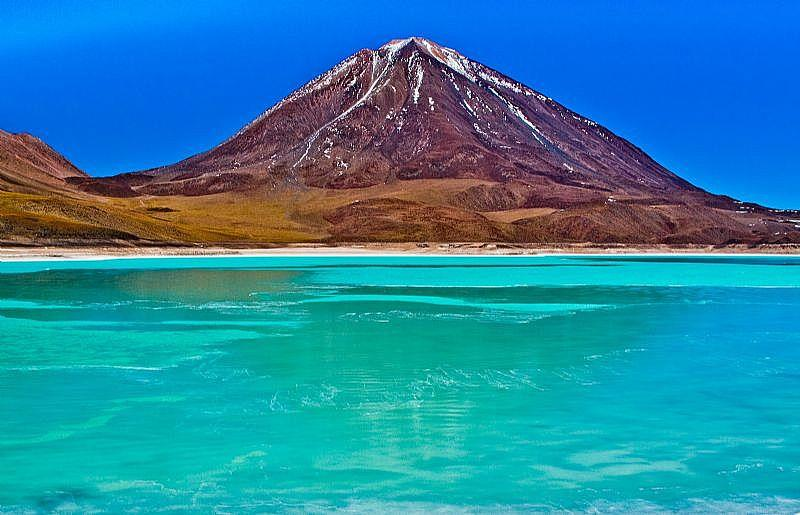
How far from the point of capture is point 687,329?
90.2ft

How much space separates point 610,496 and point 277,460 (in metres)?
4.29

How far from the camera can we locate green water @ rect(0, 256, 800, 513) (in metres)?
10.8

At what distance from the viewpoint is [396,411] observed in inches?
587

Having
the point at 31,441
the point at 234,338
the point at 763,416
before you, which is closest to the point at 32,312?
the point at 234,338

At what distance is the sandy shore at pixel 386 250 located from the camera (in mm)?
88688

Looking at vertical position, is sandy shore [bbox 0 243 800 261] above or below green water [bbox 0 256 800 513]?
above

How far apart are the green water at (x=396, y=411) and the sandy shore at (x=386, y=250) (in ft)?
199

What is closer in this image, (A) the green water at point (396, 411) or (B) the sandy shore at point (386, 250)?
(A) the green water at point (396, 411)

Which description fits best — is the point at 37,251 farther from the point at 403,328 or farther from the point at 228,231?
the point at 403,328

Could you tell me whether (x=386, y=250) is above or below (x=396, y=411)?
above

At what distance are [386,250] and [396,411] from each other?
105m

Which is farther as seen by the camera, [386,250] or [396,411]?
[386,250]

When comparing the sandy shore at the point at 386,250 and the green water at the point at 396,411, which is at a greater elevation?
the sandy shore at the point at 386,250

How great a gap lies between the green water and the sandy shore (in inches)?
2384
